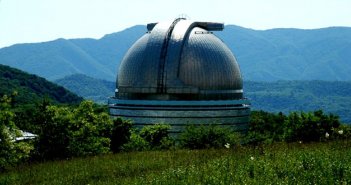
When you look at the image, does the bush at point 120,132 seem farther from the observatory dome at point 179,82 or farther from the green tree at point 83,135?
the green tree at point 83,135

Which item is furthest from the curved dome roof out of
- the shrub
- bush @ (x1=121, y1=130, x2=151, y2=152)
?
bush @ (x1=121, y1=130, x2=151, y2=152)

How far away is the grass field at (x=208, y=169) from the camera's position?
49.3ft

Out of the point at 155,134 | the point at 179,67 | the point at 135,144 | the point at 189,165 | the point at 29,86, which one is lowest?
the point at 29,86

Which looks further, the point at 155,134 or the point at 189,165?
the point at 155,134

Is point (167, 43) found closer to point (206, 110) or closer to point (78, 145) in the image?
point (206, 110)

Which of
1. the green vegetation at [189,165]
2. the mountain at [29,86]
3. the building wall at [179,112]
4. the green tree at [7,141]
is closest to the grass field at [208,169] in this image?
the green vegetation at [189,165]

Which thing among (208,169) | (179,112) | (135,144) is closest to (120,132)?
(135,144)

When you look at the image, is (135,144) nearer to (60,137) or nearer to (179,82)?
(179,82)

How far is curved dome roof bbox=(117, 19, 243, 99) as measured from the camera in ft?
225

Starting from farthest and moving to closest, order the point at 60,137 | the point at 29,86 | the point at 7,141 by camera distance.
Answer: the point at 29,86
the point at 60,137
the point at 7,141

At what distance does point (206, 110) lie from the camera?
6962 centimetres

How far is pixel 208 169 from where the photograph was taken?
16.6 metres

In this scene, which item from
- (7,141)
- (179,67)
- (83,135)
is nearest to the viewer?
(7,141)

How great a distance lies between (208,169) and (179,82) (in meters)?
52.1
